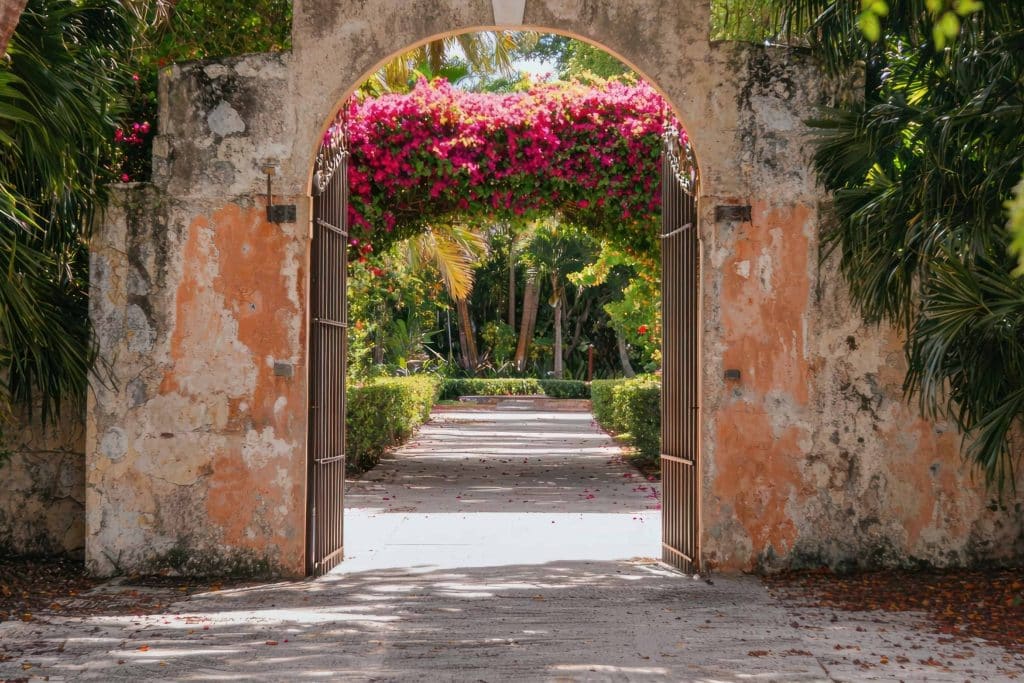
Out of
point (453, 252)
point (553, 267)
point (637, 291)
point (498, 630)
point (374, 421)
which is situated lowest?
point (498, 630)

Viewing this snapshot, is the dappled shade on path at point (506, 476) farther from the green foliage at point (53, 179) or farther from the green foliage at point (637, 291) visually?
the green foliage at point (53, 179)

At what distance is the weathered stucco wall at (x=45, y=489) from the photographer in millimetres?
7809

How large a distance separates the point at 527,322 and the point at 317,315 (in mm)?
35855

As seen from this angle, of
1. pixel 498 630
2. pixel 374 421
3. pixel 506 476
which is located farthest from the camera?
pixel 374 421

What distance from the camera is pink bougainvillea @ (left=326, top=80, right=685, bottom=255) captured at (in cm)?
1229

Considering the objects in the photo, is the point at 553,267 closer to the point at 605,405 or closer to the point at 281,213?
the point at 605,405

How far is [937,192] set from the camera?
265 inches

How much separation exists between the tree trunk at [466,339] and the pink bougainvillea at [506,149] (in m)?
30.0

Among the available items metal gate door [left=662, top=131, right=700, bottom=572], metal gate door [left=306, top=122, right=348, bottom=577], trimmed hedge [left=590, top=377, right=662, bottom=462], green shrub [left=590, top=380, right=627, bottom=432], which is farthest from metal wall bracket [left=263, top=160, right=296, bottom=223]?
green shrub [left=590, top=380, right=627, bottom=432]

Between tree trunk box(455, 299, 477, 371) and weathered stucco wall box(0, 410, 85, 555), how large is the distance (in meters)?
35.0

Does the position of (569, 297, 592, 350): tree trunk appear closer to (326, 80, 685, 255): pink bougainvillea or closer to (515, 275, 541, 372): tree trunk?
(515, 275, 541, 372): tree trunk

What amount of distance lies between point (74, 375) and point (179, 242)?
1.08 m

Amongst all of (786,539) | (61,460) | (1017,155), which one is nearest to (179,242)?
(61,460)

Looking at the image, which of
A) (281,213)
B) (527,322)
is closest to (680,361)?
(281,213)
